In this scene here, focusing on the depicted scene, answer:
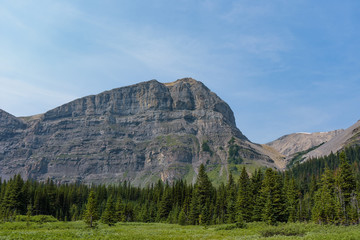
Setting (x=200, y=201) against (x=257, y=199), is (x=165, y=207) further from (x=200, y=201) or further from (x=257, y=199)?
(x=257, y=199)

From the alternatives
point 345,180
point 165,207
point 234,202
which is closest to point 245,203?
point 234,202

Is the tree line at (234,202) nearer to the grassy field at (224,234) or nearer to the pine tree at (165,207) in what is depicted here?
the pine tree at (165,207)

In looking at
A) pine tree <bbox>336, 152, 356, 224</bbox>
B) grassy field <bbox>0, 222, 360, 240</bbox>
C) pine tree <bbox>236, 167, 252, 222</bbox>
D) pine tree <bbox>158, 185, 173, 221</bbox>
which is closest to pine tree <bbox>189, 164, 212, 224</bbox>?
pine tree <bbox>236, 167, 252, 222</bbox>

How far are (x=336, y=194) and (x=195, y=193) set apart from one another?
42.3 metres

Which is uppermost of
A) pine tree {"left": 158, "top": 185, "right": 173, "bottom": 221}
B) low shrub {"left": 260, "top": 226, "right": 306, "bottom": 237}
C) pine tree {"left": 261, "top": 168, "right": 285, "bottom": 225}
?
pine tree {"left": 261, "top": 168, "right": 285, "bottom": 225}

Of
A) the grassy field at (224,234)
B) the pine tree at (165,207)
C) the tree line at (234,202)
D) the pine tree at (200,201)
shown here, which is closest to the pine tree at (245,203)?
the tree line at (234,202)

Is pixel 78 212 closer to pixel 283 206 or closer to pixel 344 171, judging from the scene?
pixel 283 206

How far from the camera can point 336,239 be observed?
32.5 meters

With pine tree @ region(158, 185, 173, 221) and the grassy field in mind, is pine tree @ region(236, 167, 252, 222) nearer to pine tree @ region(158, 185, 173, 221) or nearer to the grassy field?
the grassy field

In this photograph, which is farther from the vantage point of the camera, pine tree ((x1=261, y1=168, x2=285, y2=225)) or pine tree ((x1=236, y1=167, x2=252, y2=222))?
pine tree ((x1=236, y1=167, x2=252, y2=222))

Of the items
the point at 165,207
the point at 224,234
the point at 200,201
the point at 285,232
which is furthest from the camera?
the point at 165,207

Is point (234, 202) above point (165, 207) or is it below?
above

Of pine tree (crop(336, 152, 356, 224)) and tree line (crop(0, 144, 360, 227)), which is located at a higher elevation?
pine tree (crop(336, 152, 356, 224))

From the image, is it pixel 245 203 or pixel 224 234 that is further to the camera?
pixel 245 203
